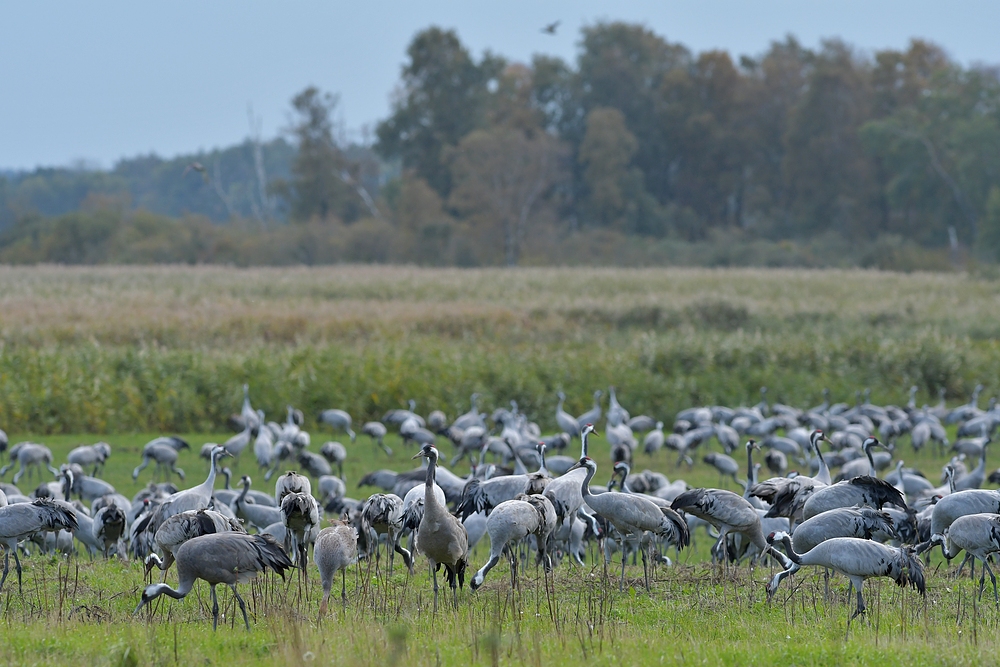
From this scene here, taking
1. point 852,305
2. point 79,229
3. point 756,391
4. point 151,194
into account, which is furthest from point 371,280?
point 151,194

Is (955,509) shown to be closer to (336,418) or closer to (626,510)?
(626,510)

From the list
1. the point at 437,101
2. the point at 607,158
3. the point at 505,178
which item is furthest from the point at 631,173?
the point at 437,101

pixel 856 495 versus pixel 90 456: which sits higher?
pixel 856 495

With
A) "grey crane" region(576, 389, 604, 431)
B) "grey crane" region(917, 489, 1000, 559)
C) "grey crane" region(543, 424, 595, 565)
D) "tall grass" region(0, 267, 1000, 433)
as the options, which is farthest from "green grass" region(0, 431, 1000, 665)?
"tall grass" region(0, 267, 1000, 433)

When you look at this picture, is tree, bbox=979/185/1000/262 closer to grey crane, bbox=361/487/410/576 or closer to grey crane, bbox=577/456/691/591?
grey crane, bbox=577/456/691/591

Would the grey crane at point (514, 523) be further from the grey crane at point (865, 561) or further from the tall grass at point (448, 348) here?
the tall grass at point (448, 348)

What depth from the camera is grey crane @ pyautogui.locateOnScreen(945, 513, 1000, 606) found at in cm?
848

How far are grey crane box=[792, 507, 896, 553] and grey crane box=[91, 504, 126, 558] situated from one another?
640cm

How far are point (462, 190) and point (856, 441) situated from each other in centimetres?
→ 5096

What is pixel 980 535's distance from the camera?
8523 millimetres

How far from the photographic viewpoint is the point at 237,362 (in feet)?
77.9

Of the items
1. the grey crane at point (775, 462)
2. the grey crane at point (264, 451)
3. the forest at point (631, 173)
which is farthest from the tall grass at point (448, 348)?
the forest at point (631, 173)

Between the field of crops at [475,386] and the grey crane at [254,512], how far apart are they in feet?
4.80

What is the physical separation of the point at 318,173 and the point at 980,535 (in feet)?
224
